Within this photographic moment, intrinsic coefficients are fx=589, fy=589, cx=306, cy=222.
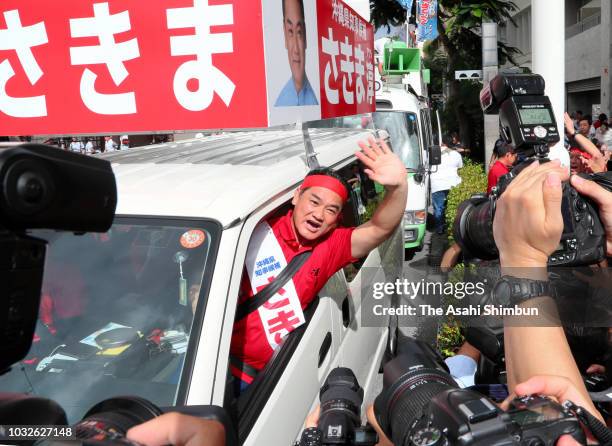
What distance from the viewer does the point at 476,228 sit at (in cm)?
170

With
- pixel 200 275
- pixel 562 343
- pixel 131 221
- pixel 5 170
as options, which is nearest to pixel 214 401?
pixel 200 275

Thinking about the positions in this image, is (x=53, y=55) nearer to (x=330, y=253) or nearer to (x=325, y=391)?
(x=330, y=253)

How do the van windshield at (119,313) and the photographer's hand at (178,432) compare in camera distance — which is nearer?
the photographer's hand at (178,432)

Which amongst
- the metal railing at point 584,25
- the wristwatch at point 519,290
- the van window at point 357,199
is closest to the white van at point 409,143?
the van window at point 357,199

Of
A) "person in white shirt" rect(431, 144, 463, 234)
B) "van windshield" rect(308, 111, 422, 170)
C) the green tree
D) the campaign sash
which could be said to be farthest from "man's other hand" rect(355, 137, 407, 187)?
the green tree

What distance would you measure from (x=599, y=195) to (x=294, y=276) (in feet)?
4.65

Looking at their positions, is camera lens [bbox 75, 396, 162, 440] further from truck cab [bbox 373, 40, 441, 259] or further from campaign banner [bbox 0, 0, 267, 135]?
truck cab [bbox 373, 40, 441, 259]

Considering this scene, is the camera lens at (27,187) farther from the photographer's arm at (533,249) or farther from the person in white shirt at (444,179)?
the person in white shirt at (444,179)

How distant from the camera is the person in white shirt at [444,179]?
30.6ft

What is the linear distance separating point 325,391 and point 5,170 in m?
0.96

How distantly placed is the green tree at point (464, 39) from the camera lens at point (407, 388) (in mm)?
12703

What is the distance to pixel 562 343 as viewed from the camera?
117 cm

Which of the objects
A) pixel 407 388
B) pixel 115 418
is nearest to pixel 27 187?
pixel 115 418

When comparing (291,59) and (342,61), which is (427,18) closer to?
(342,61)
